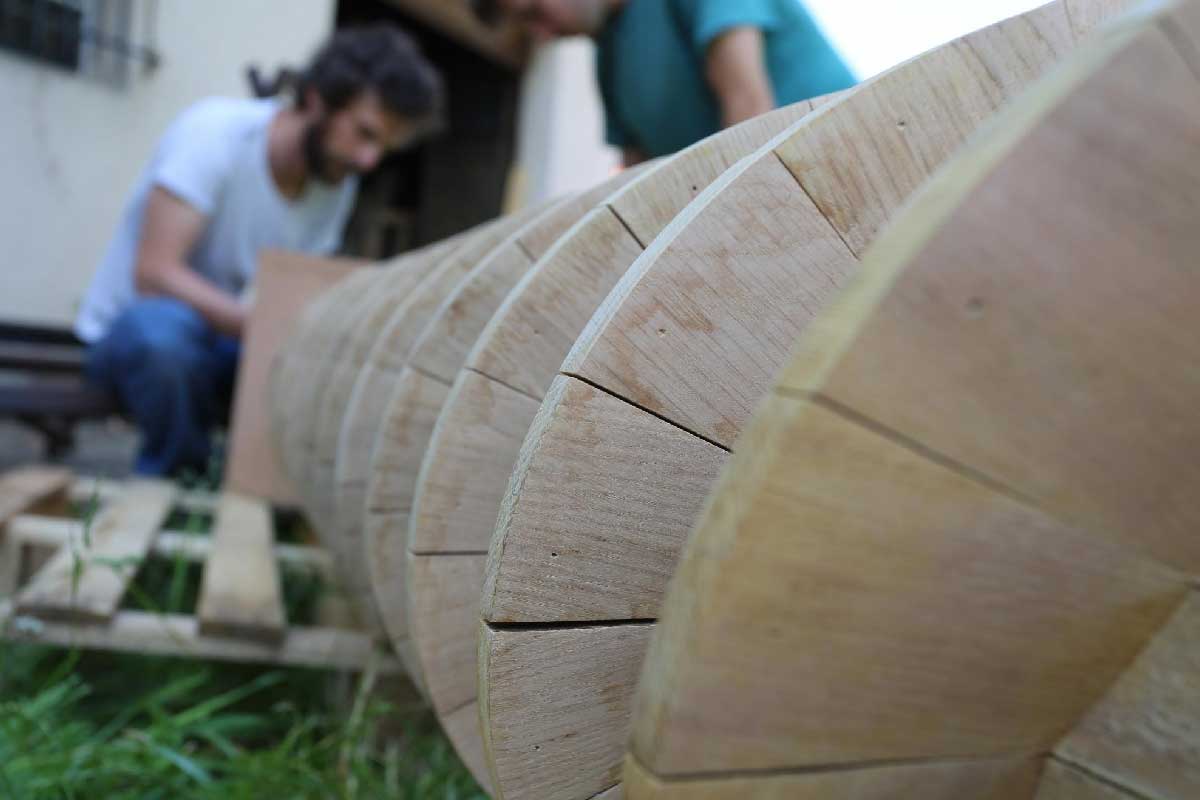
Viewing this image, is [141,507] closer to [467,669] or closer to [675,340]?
[467,669]

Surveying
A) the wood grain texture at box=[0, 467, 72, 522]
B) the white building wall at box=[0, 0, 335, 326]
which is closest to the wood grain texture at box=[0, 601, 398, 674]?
the wood grain texture at box=[0, 467, 72, 522]

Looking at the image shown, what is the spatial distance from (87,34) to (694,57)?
2.76 meters

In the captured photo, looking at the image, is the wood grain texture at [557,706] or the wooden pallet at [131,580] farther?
the wooden pallet at [131,580]

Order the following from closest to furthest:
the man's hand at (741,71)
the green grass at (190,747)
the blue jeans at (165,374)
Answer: the green grass at (190,747)
the man's hand at (741,71)
the blue jeans at (165,374)

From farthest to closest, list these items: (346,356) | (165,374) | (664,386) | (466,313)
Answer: (165,374) → (346,356) → (466,313) → (664,386)

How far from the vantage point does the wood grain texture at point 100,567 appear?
1.34 metres

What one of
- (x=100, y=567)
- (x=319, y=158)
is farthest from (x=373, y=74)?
(x=100, y=567)

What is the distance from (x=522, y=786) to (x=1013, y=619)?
0.32 m

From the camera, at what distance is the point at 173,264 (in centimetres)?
265

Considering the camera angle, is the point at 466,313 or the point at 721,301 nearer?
the point at 721,301

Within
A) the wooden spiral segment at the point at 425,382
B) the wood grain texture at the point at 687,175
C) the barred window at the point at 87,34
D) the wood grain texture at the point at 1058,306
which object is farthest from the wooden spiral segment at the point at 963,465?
the barred window at the point at 87,34

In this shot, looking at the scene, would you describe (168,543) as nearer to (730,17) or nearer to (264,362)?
(264,362)

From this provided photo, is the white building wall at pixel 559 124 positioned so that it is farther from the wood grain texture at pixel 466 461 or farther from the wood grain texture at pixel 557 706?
the wood grain texture at pixel 557 706

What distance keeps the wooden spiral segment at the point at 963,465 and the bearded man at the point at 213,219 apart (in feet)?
8.10
